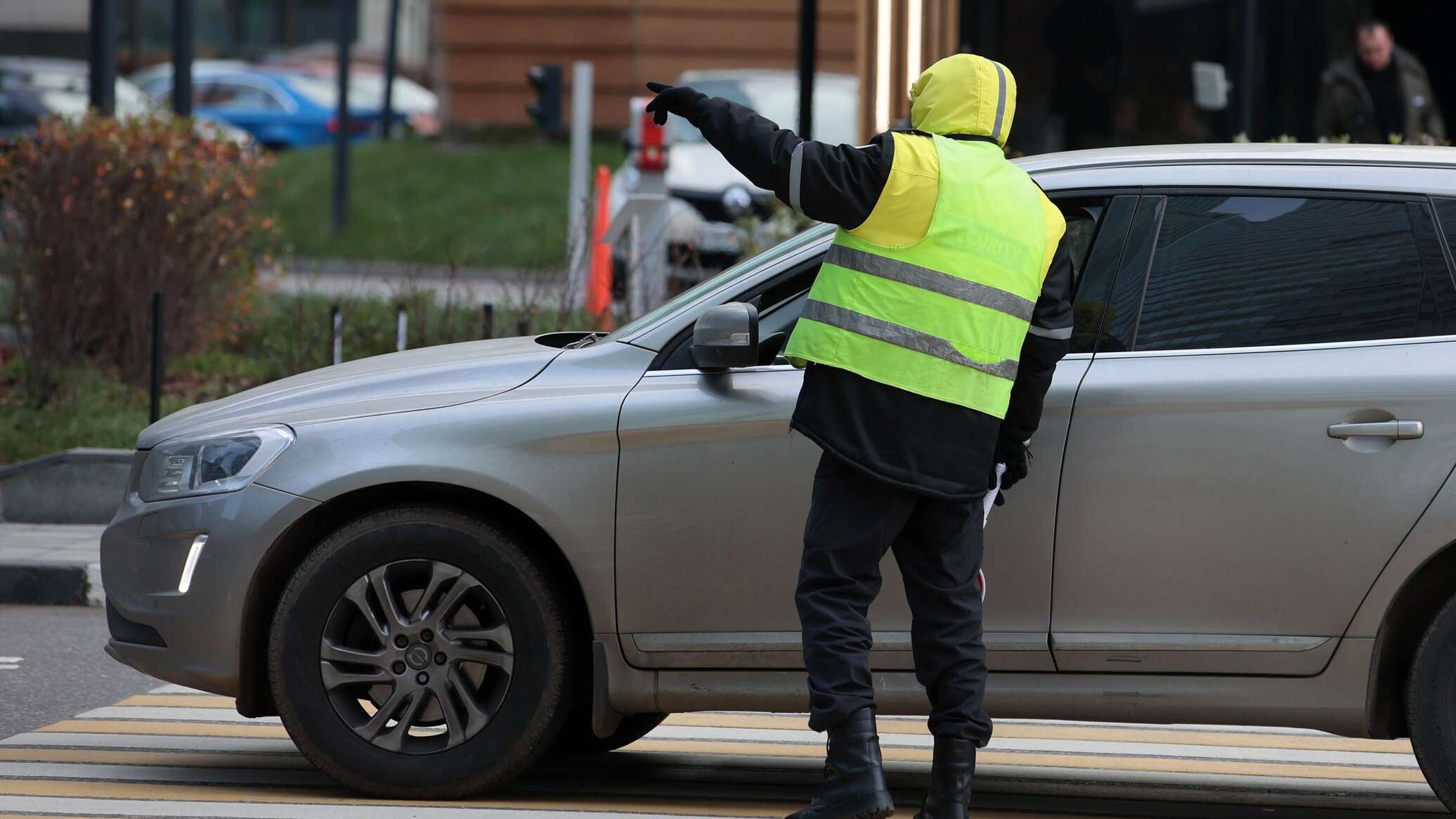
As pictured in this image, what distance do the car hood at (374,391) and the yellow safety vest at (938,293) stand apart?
99 centimetres

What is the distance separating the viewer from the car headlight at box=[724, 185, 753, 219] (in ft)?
47.5

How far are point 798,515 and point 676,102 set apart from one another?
41.3 inches

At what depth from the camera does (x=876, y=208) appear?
4281mm

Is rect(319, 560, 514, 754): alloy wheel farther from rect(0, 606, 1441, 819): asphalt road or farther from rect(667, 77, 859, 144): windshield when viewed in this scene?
rect(667, 77, 859, 144): windshield

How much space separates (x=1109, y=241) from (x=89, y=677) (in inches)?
150

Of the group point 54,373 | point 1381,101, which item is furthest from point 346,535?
point 1381,101

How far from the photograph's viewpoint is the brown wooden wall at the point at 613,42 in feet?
81.9

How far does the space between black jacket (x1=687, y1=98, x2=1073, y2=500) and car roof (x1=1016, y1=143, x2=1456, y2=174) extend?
0.42 metres

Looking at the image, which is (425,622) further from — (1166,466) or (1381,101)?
(1381,101)

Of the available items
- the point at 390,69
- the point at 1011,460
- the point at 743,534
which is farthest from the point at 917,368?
the point at 390,69

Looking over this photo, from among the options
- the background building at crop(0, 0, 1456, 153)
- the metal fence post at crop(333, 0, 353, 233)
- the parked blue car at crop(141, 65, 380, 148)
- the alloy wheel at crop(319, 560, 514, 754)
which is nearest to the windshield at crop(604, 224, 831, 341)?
the alloy wheel at crop(319, 560, 514, 754)

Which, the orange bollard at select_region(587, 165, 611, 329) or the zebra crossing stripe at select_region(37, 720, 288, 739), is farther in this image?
the orange bollard at select_region(587, 165, 611, 329)

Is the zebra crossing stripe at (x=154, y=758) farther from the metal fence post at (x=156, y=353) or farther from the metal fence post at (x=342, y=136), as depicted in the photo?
the metal fence post at (x=342, y=136)

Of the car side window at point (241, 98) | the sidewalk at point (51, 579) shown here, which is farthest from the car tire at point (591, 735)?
the car side window at point (241, 98)
